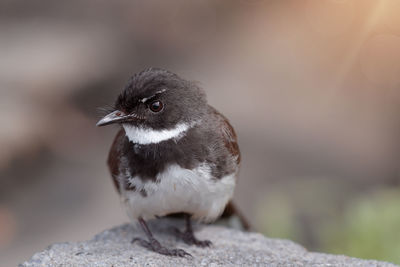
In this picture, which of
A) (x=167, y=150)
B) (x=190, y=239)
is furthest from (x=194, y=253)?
(x=167, y=150)

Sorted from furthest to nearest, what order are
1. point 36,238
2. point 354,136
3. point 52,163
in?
point 354,136 < point 52,163 < point 36,238

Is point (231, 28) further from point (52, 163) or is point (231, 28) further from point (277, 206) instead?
point (277, 206)

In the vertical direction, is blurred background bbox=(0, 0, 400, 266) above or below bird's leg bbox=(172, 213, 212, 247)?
above

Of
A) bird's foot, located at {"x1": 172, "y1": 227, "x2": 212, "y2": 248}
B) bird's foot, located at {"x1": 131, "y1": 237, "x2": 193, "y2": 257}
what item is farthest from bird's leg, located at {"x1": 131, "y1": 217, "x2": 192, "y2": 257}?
bird's foot, located at {"x1": 172, "y1": 227, "x2": 212, "y2": 248}

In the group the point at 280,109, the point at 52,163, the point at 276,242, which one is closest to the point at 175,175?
the point at 276,242

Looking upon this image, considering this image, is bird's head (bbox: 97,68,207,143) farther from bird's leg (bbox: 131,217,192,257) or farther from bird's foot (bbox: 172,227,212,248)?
bird's foot (bbox: 172,227,212,248)

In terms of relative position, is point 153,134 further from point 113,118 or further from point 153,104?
point 113,118
